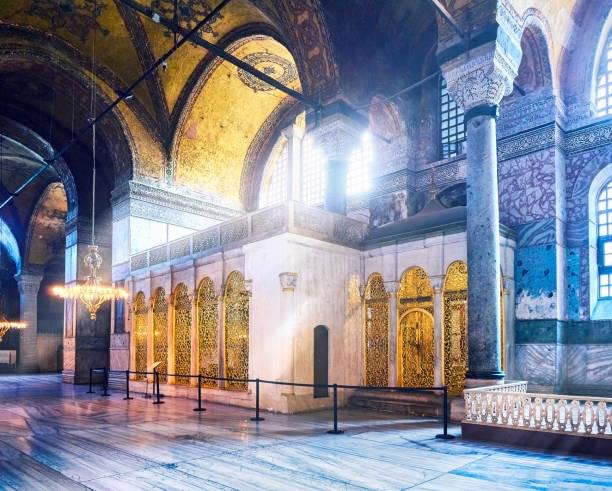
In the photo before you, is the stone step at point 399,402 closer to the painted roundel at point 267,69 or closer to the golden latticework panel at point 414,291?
the golden latticework panel at point 414,291

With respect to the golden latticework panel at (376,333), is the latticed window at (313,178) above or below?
above

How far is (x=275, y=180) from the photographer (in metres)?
18.4

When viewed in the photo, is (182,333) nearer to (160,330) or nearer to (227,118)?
(160,330)

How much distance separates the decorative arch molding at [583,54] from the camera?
11023 millimetres

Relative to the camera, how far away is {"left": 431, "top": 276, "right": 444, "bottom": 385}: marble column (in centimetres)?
1010

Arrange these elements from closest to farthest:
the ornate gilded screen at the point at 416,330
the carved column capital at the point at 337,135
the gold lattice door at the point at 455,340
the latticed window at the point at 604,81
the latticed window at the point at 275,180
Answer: the gold lattice door at the point at 455,340
the ornate gilded screen at the point at 416,330
the latticed window at the point at 604,81
the carved column capital at the point at 337,135
the latticed window at the point at 275,180

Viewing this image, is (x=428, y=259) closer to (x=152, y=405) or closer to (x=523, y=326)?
(x=523, y=326)

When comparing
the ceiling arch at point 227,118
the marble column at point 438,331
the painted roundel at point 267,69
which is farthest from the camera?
the ceiling arch at point 227,118

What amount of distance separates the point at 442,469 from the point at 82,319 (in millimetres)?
14810

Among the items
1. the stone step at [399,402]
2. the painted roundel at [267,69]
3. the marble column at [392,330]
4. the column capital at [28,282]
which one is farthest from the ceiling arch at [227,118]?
the column capital at [28,282]

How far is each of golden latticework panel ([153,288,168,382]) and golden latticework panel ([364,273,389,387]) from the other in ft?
17.6

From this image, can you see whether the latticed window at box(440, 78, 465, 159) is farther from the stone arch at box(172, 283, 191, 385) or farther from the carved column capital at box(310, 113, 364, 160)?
the stone arch at box(172, 283, 191, 385)

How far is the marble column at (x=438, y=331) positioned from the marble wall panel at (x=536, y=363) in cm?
161

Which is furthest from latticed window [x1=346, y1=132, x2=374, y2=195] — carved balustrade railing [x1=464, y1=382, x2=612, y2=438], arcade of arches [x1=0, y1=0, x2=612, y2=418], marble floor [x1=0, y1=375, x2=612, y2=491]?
carved balustrade railing [x1=464, y1=382, x2=612, y2=438]
